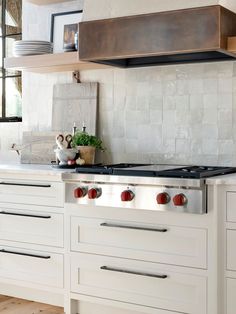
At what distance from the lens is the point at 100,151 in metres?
4.05

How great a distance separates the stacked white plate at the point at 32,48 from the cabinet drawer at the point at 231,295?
2.05 meters

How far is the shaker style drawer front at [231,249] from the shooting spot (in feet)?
9.47

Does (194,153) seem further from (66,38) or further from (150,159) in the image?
(66,38)

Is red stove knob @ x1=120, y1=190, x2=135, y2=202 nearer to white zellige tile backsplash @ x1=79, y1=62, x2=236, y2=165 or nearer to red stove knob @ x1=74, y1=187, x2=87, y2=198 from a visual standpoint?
red stove knob @ x1=74, y1=187, x2=87, y2=198

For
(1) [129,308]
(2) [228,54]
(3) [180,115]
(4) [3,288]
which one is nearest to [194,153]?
(3) [180,115]

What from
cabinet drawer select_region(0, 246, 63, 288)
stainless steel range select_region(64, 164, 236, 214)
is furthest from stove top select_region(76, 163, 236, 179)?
cabinet drawer select_region(0, 246, 63, 288)

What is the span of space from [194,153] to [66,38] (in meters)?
1.25

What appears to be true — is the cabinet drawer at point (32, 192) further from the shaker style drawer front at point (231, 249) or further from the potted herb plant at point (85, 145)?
the shaker style drawer front at point (231, 249)

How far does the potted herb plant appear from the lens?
12.4ft

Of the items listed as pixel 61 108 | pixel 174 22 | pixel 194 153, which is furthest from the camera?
pixel 61 108

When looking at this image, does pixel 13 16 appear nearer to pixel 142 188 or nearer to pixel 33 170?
pixel 33 170

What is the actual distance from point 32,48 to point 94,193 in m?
1.32

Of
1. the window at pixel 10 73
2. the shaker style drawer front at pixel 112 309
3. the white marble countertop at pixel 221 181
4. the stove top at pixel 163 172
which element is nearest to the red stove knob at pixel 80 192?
the stove top at pixel 163 172

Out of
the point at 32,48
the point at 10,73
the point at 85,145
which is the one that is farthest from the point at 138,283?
the point at 10,73
